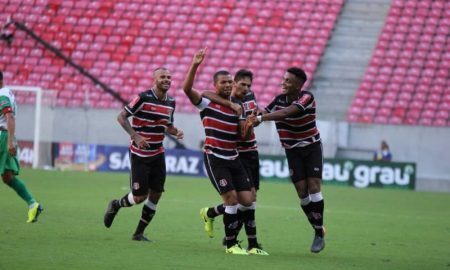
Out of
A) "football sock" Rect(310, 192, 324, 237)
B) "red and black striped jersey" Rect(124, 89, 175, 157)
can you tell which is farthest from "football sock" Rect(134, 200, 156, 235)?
"football sock" Rect(310, 192, 324, 237)

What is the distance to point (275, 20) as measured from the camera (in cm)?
3653

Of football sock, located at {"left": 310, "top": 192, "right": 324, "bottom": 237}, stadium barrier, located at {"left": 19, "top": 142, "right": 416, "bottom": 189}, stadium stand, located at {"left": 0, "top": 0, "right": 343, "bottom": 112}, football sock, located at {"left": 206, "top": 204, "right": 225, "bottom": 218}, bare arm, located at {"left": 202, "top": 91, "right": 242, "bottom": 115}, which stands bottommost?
stadium barrier, located at {"left": 19, "top": 142, "right": 416, "bottom": 189}

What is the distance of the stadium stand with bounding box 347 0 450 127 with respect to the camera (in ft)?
108

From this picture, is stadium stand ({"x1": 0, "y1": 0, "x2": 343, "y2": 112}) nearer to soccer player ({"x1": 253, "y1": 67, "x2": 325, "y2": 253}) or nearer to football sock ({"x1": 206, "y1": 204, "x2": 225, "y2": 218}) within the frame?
football sock ({"x1": 206, "y1": 204, "x2": 225, "y2": 218})

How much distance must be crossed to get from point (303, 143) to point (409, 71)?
71.9 ft

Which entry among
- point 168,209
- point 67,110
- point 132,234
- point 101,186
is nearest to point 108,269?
point 132,234

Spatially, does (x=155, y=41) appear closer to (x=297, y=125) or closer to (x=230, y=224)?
(x=297, y=125)

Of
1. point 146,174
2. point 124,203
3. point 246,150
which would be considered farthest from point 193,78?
point 124,203

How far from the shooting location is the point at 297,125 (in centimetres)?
1293

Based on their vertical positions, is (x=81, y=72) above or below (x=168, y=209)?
above

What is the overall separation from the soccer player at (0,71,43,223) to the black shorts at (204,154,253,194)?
11.2ft

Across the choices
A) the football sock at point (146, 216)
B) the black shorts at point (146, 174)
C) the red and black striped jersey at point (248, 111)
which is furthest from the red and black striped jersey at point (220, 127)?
the football sock at point (146, 216)

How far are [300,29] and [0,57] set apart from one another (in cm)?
1140

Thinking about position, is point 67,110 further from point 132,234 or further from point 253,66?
point 132,234
